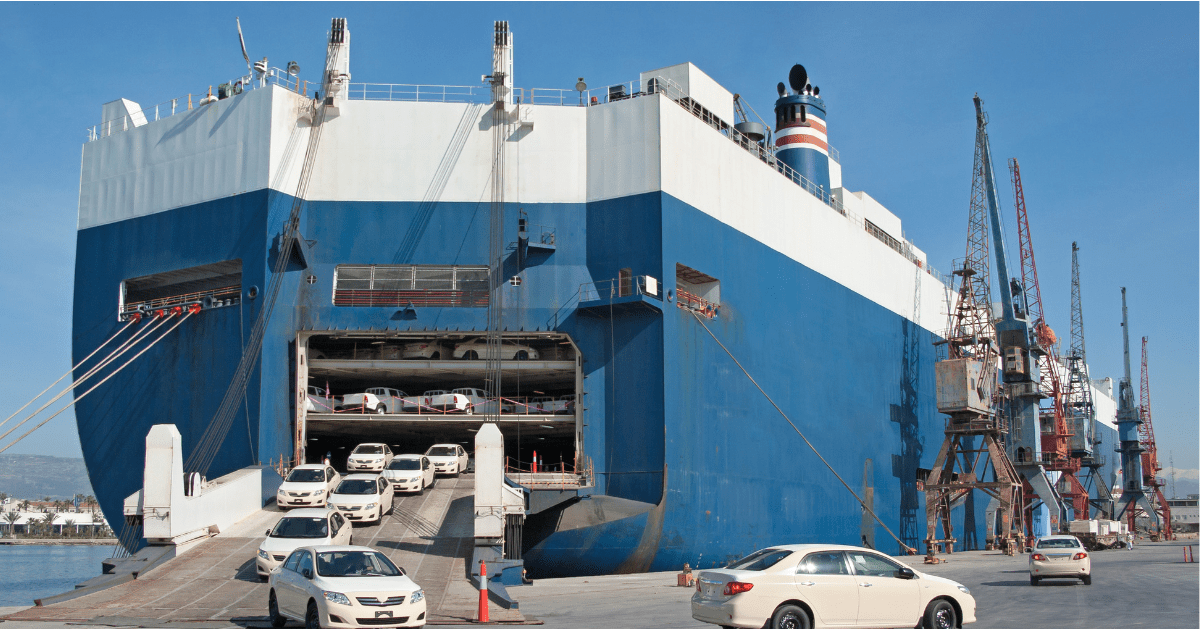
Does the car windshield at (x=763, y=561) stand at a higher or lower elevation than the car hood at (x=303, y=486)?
lower

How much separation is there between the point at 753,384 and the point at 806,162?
66.5 feet

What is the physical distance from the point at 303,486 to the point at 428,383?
13789 millimetres

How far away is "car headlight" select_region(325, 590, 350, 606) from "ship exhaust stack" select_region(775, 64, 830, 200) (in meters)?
42.6

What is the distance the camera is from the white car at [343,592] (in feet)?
47.1

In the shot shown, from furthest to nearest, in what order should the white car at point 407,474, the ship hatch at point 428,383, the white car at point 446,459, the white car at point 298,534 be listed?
the ship hatch at point 428,383 → the white car at point 446,459 → the white car at point 407,474 → the white car at point 298,534

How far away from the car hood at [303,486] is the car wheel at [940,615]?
59.1 feet

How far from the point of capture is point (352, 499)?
86.3ft

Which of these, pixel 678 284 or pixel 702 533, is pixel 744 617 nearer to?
pixel 702 533

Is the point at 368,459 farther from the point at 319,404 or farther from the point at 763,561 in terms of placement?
the point at 763,561

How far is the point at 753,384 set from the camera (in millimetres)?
37969

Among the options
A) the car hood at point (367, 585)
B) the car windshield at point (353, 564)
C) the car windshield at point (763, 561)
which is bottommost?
the car hood at point (367, 585)

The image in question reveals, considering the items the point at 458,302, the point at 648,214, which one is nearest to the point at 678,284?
the point at 648,214

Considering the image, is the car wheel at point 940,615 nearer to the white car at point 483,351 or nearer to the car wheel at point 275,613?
the car wheel at point 275,613

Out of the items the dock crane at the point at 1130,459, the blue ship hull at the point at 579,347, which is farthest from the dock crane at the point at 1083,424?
the blue ship hull at the point at 579,347
